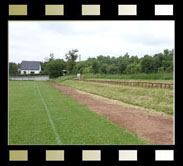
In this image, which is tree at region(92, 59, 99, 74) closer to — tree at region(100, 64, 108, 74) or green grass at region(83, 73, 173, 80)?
tree at region(100, 64, 108, 74)

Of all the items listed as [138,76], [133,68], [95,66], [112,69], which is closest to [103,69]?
[112,69]

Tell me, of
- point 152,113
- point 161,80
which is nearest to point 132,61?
point 161,80

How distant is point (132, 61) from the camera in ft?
45.5

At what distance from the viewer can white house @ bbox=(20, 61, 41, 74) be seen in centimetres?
2187

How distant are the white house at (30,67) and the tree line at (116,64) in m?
7.87

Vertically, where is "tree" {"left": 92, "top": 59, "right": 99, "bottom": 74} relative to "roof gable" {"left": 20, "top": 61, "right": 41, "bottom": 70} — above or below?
below

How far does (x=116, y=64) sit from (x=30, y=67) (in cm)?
1185

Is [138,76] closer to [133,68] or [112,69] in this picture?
[133,68]

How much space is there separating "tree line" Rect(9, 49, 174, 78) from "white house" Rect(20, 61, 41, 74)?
25.8 feet

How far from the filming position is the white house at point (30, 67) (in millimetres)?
21869

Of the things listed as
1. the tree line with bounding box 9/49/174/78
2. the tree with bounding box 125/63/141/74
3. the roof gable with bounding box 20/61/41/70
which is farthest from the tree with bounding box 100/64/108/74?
the roof gable with bounding box 20/61/41/70

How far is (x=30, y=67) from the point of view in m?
22.0
